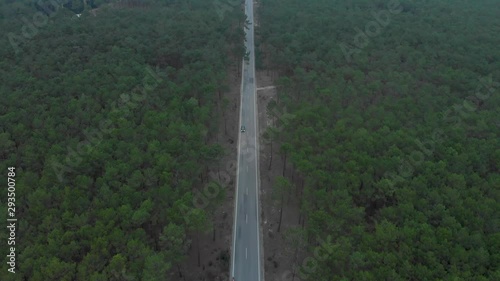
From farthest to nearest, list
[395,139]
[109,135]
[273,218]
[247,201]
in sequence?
[247,201] → [109,135] → [395,139] → [273,218]

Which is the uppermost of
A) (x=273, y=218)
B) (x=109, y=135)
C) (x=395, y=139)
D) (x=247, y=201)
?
(x=395, y=139)

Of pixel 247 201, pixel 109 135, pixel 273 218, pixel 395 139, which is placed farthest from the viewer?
pixel 247 201

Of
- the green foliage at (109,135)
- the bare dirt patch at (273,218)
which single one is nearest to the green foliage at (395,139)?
the bare dirt patch at (273,218)

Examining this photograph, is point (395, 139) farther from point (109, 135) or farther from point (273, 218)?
point (109, 135)

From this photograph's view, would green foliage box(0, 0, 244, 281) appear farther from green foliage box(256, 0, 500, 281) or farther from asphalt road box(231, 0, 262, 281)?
green foliage box(256, 0, 500, 281)

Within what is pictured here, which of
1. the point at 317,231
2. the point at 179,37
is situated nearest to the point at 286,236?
the point at 317,231

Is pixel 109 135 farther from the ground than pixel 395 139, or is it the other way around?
pixel 395 139

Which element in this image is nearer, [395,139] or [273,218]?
[273,218]

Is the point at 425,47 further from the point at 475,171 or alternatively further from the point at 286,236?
the point at 286,236

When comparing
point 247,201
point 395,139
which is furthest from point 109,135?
point 395,139
